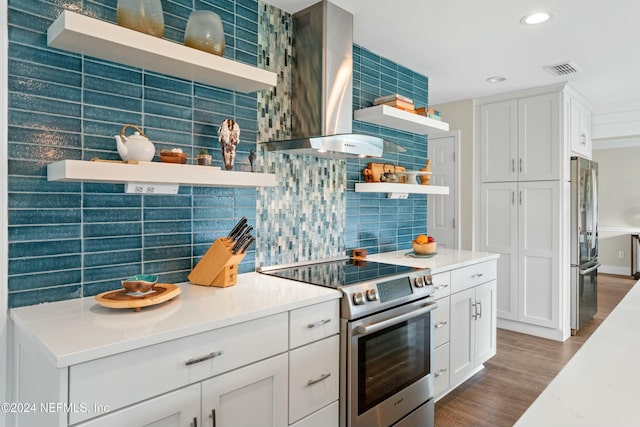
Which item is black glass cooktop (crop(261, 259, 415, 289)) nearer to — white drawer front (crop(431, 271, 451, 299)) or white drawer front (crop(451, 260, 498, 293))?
white drawer front (crop(431, 271, 451, 299))

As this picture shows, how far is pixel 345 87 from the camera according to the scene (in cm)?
245

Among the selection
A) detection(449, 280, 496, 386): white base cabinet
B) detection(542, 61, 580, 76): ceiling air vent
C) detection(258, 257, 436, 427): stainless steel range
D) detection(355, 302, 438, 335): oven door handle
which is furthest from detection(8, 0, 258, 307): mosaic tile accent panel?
detection(542, 61, 580, 76): ceiling air vent

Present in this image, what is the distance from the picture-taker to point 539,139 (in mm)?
3945

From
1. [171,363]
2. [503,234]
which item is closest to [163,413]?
[171,363]

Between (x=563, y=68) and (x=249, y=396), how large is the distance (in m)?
3.52

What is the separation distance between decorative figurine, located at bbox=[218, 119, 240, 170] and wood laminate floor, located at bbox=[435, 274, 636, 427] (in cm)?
198

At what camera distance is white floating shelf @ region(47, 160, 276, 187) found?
1.39m

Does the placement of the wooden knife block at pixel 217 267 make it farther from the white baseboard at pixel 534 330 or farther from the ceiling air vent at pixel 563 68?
the white baseboard at pixel 534 330

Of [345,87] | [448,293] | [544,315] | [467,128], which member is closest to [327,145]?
[345,87]

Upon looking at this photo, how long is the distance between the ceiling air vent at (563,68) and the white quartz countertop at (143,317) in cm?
285

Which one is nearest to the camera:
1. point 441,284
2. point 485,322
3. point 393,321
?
point 393,321

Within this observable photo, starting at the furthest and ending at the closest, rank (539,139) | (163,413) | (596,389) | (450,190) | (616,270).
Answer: (616,270) < (450,190) < (539,139) < (163,413) < (596,389)

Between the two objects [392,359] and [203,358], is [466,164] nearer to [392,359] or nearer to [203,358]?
[392,359]

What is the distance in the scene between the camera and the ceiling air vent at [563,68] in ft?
10.7
